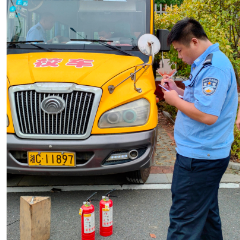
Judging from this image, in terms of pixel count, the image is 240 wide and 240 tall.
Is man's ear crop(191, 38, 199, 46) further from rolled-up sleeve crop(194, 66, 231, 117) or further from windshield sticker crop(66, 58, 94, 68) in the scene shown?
windshield sticker crop(66, 58, 94, 68)

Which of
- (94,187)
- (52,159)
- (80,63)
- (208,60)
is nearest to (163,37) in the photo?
(80,63)

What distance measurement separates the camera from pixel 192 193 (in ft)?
7.12

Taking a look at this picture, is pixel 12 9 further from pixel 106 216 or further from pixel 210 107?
pixel 210 107

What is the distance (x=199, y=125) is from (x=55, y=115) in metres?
1.71

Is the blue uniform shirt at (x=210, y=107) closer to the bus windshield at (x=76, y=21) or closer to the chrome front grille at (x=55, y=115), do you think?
the chrome front grille at (x=55, y=115)

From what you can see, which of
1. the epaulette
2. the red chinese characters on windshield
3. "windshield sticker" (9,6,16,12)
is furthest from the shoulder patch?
"windshield sticker" (9,6,16,12)

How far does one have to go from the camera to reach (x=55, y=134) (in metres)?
3.34

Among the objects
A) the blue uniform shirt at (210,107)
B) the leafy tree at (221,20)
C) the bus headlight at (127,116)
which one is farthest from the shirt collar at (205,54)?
the leafy tree at (221,20)

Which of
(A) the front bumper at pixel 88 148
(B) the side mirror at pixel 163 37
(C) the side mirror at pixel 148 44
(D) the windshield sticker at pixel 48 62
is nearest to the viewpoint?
(A) the front bumper at pixel 88 148

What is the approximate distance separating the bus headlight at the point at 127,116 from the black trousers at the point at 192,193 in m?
1.21

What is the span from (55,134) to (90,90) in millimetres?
587

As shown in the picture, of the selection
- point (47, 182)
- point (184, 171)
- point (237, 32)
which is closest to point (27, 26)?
point (47, 182)

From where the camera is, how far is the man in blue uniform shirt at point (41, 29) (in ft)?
14.4
